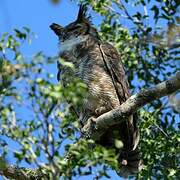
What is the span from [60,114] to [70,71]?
2.02m

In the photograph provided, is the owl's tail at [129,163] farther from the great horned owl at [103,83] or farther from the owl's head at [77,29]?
the owl's head at [77,29]

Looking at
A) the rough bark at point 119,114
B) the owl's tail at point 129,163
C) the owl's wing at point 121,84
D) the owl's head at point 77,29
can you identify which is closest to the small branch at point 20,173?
the rough bark at point 119,114

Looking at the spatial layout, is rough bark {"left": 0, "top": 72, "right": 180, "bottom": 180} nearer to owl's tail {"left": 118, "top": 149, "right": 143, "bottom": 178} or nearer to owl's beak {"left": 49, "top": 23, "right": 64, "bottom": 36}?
owl's tail {"left": 118, "top": 149, "right": 143, "bottom": 178}

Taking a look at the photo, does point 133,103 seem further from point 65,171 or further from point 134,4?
point 134,4

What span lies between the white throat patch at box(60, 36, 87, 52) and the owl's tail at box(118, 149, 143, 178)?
1.12 meters

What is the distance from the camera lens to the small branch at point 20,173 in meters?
4.41

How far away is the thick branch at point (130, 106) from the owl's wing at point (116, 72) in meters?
0.70

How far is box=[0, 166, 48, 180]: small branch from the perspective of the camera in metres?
4.41

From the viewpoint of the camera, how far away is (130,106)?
14.3 feet

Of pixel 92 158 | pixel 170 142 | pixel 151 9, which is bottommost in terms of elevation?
pixel 92 158

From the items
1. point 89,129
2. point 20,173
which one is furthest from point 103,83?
point 20,173

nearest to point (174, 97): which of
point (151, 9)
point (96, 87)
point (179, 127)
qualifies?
point (96, 87)

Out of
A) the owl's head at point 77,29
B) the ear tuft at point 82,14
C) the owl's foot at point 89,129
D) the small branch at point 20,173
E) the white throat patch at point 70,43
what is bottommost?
the small branch at point 20,173

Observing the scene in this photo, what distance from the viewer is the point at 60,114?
11.1 feet
